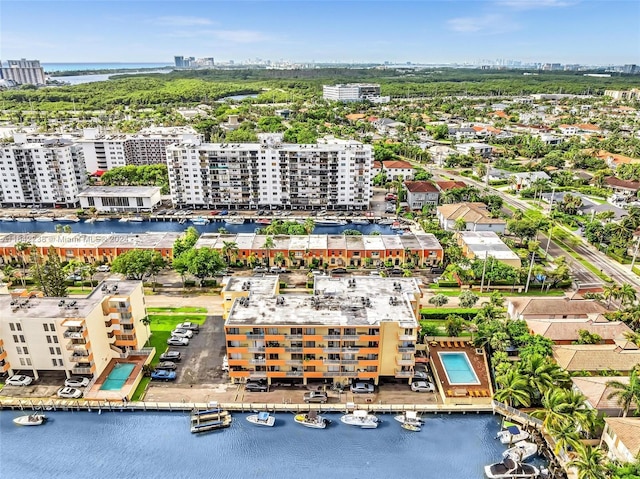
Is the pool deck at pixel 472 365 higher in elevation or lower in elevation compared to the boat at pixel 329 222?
lower

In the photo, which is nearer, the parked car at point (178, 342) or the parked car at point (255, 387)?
the parked car at point (255, 387)

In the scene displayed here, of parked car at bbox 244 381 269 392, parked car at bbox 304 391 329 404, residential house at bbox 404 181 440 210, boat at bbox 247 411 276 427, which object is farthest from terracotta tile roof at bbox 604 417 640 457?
residential house at bbox 404 181 440 210

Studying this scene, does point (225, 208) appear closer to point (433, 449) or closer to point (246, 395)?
point (246, 395)

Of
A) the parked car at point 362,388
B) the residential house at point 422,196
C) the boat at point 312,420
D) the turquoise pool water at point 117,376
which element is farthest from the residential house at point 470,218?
the turquoise pool water at point 117,376

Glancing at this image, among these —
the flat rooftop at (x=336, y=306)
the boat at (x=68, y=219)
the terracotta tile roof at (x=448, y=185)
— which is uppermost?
the flat rooftop at (x=336, y=306)

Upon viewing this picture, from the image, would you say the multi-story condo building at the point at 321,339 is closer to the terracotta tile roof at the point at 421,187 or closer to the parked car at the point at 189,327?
the parked car at the point at 189,327

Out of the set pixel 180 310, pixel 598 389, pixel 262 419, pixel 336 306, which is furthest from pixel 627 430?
pixel 180 310

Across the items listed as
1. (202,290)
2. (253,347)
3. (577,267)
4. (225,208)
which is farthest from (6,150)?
(577,267)
